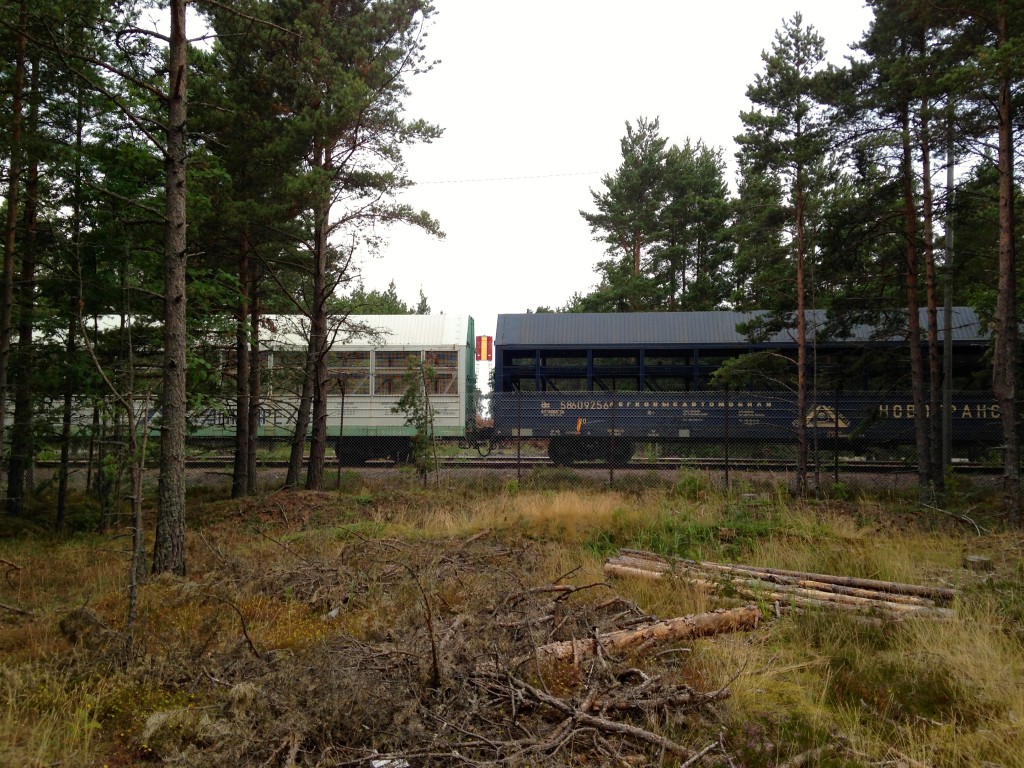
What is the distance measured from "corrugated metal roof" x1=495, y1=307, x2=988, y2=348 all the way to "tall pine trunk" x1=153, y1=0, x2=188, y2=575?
11.9 metres

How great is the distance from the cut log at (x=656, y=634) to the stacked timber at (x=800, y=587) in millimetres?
575

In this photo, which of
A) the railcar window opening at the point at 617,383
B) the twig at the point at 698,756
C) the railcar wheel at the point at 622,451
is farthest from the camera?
the railcar window opening at the point at 617,383

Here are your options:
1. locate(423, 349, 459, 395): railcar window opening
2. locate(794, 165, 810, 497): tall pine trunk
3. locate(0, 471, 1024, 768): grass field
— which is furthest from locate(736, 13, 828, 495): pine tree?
locate(423, 349, 459, 395): railcar window opening

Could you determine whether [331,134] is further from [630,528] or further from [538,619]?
[538,619]

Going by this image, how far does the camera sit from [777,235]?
15891mm

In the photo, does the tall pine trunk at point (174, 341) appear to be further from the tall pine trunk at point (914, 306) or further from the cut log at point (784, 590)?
the tall pine trunk at point (914, 306)

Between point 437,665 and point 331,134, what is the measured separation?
9.89m

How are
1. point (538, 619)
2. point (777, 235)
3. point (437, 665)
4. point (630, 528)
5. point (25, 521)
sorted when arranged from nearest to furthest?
point (437, 665), point (538, 619), point (630, 528), point (25, 521), point (777, 235)

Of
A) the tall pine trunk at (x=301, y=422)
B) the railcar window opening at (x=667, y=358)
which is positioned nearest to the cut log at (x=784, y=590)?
the tall pine trunk at (x=301, y=422)

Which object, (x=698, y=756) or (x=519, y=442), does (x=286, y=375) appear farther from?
(x=698, y=756)

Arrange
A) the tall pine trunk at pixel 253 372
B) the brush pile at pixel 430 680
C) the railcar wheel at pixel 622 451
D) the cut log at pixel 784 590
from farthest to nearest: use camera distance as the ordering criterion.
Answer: the railcar wheel at pixel 622 451, the tall pine trunk at pixel 253 372, the cut log at pixel 784 590, the brush pile at pixel 430 680

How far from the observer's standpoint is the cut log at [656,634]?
4676 mm

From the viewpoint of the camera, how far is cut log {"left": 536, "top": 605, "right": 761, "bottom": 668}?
4.68 meters

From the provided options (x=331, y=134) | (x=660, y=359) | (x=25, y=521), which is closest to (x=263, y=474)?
(x=25, y=521)
